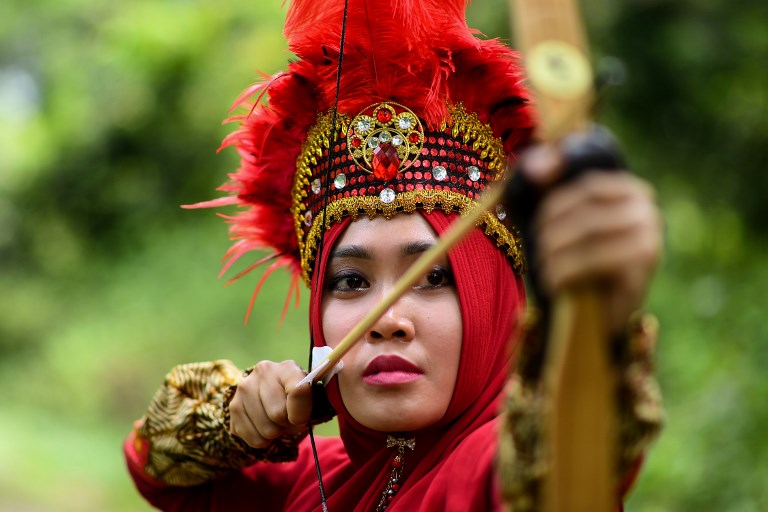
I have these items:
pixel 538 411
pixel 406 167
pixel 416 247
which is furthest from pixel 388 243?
pixel 538 411

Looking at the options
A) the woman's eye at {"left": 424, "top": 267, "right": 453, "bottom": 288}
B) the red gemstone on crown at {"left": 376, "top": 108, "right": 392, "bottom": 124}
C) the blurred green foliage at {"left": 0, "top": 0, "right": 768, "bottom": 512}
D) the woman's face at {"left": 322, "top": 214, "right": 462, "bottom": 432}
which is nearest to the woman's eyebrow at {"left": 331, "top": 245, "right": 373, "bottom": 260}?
the woman's face at {"left": 322, "top": 214, "right": 462, "bottom": 432}

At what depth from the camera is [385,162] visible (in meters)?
2.09

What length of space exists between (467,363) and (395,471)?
0.31 meters

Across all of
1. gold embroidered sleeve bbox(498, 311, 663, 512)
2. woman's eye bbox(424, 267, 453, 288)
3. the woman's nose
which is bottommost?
gold embroidered sleeve bbox(498, 311, 663, 512)

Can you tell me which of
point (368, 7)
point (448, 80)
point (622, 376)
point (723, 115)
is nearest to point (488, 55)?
point (448, 80)

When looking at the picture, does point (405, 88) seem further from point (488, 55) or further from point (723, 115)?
point (723, 115)

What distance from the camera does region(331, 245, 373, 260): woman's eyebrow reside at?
2.04 metres

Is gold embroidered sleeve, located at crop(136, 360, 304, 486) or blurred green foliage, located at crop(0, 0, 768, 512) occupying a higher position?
blurred green foliage, located at crop(0, 0, 768, 512)

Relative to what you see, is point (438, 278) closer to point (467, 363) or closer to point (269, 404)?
point (467, 363)

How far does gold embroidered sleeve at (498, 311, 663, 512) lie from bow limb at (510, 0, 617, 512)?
0.17 ft

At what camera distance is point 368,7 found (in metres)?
2.14

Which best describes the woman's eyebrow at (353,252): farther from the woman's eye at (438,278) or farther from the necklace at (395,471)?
the necklace at (395,471)

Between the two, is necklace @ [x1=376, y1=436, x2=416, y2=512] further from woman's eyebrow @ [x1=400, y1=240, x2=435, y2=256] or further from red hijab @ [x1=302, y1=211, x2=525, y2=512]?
woman's eyebrow @ [x1=400, y1=240, x2=435, y2=256]

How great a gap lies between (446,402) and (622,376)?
726 millimetres
